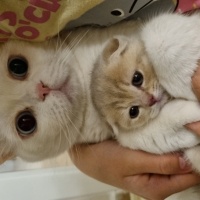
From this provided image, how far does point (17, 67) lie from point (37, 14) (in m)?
0.20

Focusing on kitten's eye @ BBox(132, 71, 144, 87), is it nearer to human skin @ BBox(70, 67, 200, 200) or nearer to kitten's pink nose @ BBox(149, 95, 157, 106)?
kitten's pink nose @ BBox(149, 95, 157, 106)

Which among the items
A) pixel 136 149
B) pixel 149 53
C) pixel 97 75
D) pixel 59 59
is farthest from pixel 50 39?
pixel 136 149

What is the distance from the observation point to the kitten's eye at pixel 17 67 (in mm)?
1120

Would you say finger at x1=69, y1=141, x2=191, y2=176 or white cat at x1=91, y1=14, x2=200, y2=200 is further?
finger at x1=69, y1=141, x2=191, y2=176

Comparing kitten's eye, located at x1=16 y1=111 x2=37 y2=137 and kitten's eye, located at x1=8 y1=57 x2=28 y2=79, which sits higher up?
kitten's eye, located at x1=8 y1=57 x2=28 y2=79

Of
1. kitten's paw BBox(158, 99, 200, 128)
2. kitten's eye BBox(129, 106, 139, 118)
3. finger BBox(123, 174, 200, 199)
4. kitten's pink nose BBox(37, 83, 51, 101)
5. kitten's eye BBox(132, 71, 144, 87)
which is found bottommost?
finger BBox(123, 174, 200, 199)

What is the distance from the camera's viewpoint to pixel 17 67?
113 centimetres

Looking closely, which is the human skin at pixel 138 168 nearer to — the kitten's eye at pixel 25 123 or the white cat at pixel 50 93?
the white cat at pixel 50 93

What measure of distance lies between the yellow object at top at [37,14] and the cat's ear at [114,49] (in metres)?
0.15

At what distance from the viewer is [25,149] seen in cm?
122

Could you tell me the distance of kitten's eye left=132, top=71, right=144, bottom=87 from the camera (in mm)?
1075

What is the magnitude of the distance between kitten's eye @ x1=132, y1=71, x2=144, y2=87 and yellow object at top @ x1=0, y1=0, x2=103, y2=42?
22cm

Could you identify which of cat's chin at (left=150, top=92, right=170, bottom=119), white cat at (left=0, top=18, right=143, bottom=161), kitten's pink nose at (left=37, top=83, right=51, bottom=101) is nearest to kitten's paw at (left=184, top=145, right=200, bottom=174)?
cat's chin at (left=150, top=92, right=170, bottom=119)

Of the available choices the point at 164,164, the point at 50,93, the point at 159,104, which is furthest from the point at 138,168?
the point at 50,93
